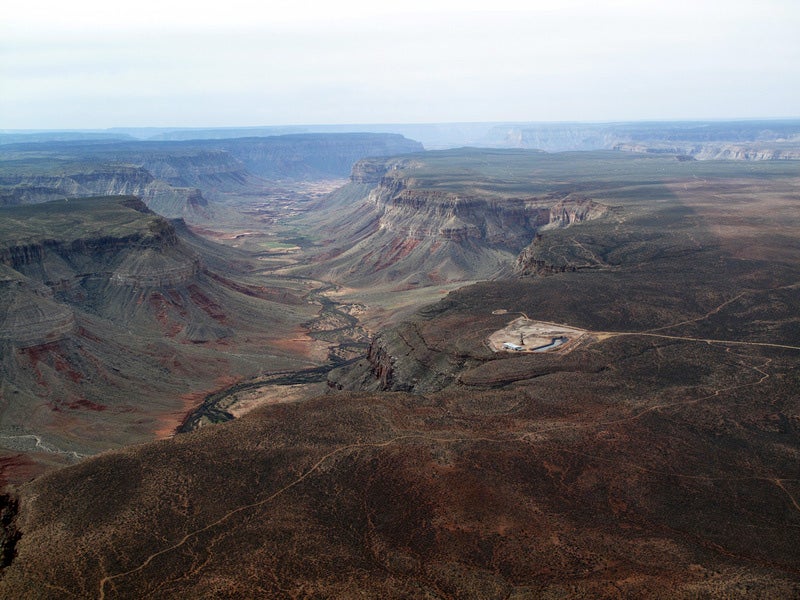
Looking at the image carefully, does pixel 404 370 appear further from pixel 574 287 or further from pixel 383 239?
pixel 383 239

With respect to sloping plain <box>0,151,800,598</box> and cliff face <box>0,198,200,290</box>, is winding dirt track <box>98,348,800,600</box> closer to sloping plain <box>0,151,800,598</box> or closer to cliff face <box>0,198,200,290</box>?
sloping plain <box>0,151,800,598</box>

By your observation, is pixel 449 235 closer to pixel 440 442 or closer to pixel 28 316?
pixel 28 316

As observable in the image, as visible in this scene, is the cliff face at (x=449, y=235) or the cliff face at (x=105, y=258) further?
the cliff face at (x=449, y=235)

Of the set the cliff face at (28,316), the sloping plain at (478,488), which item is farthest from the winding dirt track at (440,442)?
the cliff face at (28,316)

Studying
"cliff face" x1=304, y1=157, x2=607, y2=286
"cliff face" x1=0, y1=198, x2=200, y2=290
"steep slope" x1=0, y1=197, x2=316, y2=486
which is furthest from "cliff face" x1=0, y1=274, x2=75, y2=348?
"cliff face" x1=304, y1=157, x2=607, y2=286

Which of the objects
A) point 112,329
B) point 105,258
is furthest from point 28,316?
point 105,258

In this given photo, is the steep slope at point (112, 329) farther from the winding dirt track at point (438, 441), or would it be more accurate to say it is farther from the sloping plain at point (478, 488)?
the winding dirt track at point (438, 441)
